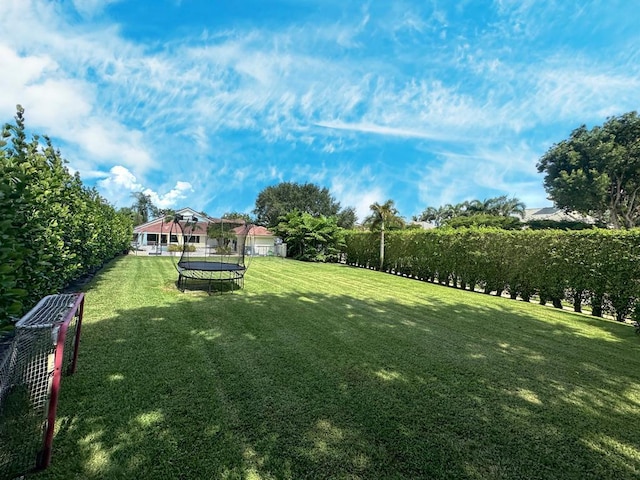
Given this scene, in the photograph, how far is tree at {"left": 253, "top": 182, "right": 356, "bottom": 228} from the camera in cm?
4412

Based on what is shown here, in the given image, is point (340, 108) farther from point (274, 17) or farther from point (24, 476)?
point (24, 476)

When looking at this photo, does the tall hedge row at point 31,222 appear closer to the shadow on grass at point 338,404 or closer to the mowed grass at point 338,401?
the mowed grass at point 338,401

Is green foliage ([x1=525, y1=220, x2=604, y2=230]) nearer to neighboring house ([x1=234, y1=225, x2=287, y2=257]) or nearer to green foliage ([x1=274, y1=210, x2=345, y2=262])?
green foliage ([x1=274, y1=210, x2=345, y2=262])

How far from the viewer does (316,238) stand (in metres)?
22.0

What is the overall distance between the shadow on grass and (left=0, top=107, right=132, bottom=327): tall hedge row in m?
1.03

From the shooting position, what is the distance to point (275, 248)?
1139 inches

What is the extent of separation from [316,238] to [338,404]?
63.7 feet

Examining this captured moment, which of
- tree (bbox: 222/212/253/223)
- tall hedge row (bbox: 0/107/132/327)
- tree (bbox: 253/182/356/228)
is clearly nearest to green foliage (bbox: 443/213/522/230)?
tree (bbox: 253/182/356/228)

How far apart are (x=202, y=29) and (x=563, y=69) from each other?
1346 cm

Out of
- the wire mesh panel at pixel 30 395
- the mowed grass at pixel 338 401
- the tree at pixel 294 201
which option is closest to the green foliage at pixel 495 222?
the tree at pixel 294 201

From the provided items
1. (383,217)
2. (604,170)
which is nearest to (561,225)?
(604,170)

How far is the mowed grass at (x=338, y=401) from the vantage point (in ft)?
6.57

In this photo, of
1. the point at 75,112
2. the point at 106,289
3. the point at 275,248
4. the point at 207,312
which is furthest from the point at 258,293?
the point at 275,248

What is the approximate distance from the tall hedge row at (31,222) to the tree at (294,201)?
37.0 m
